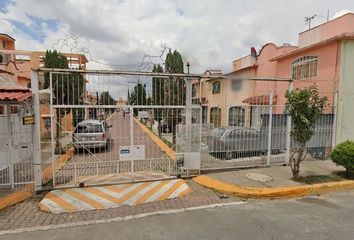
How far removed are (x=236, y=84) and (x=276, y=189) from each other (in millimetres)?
3837

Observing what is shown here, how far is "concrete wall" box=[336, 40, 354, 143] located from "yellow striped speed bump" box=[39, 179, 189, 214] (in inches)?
318

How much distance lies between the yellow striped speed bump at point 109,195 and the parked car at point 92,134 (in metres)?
1.47

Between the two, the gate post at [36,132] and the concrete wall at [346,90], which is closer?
the gate post at [36,132]

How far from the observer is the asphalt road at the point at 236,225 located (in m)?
4.28

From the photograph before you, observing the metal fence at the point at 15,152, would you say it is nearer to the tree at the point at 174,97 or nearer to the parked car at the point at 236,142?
the tree at the point at 174,97

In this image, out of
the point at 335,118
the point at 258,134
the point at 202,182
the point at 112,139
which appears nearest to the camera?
the point at 202,182

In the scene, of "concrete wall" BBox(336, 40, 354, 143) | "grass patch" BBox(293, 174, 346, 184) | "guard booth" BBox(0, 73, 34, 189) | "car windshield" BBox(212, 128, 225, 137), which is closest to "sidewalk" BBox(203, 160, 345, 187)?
"grass patch" BBox(293, 174, 346, 184)

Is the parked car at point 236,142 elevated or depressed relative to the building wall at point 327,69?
depressed

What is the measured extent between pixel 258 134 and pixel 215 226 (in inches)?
186

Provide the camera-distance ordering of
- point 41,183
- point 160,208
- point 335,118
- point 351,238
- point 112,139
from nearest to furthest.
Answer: point 351,238
point 160,208
point 41,183
point 112,139
point 335,118

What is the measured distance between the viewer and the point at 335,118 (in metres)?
10.6

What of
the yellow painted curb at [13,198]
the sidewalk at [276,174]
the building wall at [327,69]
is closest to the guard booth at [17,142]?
the yellow painted curb at [13,198]

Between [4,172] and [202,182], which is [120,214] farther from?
[4,172]

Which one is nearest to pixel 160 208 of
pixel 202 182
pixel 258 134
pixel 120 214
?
pixel 120 214
